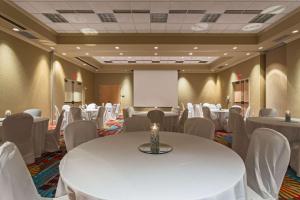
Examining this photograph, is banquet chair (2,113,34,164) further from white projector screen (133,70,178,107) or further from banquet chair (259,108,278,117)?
white projector screen (133,70,178,107)

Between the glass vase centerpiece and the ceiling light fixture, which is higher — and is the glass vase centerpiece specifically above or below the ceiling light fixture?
below

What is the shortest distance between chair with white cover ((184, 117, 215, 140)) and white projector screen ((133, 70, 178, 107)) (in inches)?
477

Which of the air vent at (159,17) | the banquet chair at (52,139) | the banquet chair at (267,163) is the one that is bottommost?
the banquet chair at (52,139)

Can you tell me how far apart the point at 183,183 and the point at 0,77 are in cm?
693

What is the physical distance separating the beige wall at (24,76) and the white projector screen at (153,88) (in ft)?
19.7

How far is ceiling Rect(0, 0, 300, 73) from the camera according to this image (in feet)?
18.2

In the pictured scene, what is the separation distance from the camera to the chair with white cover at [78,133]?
249cm

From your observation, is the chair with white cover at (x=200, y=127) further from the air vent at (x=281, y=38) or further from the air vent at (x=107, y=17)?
the air vent at (x=281, y=38)

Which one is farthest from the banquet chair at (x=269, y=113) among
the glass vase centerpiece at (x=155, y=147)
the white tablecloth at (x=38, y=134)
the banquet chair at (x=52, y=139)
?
the white tablecloth at (x=38, y=134)

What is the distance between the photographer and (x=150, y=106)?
50.8 feet

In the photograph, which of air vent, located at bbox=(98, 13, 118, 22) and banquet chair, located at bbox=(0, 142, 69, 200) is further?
air vent, located at bbox=(98, 13, 118, 22)

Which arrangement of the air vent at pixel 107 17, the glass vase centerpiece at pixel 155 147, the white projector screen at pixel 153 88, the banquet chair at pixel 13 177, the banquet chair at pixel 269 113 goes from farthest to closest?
the white projector screen at pixel 153 88 < the air vent at pixel 107 17 < the banquet chair at pixel 269 113 < the glass vase centerpiece at pixel 155 147 < the banquet chair at pixel 13 177

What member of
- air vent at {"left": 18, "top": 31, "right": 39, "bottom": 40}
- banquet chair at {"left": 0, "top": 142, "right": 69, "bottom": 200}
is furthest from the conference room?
air vent at {"left": 18, "top": 31, "right": 39, "bottom": 40}

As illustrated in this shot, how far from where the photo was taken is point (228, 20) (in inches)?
260
